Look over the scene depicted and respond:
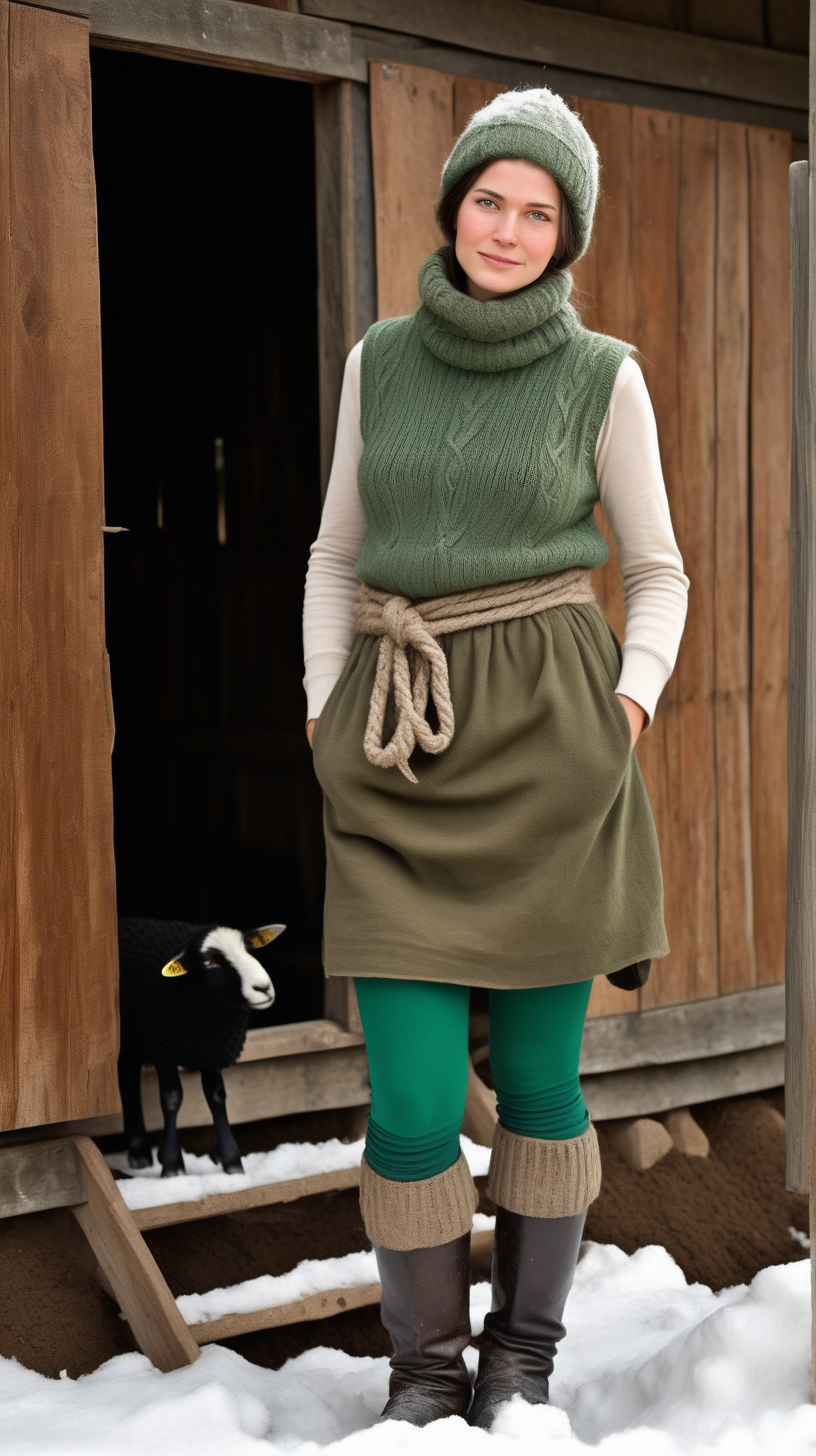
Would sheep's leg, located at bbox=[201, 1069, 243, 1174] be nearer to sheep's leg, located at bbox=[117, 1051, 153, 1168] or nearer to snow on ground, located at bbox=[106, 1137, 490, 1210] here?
snow on ground, located at bbox=[106, 1137, 490, 1210]

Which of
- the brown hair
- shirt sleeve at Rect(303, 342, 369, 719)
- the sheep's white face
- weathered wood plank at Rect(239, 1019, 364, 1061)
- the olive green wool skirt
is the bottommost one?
weathered wood plank at Rect(239, 1019, 364, 1061)

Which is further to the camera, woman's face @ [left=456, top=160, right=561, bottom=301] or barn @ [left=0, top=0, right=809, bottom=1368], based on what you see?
barn @ [left=0, top=0, right=809, bottom=1368]

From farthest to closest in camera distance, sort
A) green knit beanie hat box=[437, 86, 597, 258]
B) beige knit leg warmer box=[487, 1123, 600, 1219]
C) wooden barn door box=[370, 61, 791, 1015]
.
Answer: wooden barn door box=[370, 61, 791, 1015]
beige knit leg warmer box=[487, 1123, 600, 1219]
green knit beanie hat box=[437, 86, 597, 258]

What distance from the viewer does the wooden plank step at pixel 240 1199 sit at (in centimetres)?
313

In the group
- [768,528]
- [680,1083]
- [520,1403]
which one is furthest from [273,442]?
[520,1403]

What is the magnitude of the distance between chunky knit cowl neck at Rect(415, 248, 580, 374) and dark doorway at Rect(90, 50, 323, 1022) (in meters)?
2.92

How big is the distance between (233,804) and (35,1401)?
3.22 meters

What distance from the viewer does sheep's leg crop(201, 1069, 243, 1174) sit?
335 centimetres

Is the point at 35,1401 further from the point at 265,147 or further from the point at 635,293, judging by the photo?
the point at 265,147

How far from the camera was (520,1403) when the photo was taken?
2.28 m

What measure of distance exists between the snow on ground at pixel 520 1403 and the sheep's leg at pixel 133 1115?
55cm

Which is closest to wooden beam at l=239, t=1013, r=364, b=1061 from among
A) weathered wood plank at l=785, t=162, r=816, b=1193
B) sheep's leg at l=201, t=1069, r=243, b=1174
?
sheep's leg at l=201, t=1069, r=243, b=1174

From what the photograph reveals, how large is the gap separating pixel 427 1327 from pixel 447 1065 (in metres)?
0.42

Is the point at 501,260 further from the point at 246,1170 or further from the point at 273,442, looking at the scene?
the point at 273,442
